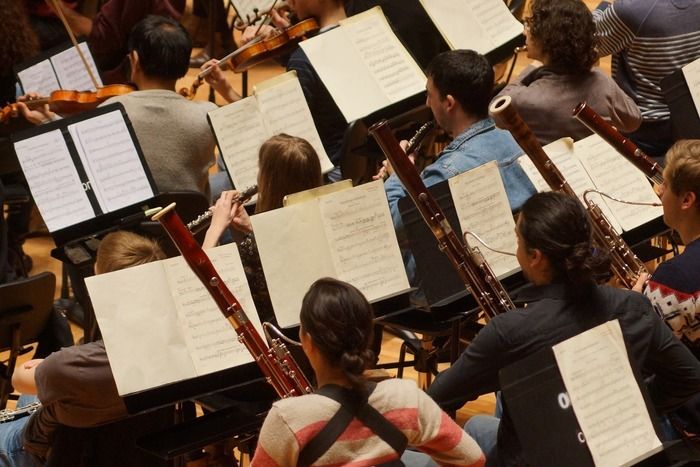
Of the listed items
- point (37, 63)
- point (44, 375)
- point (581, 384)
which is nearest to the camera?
point (581, 384)

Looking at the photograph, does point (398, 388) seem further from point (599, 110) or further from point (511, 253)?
point (599, 110)

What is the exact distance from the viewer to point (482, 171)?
3049 millimetres

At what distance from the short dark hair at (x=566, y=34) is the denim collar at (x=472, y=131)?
44 cm

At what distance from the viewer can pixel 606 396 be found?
2.31 meters

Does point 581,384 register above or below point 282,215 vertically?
below

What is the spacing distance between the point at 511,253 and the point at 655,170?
47 centimetres

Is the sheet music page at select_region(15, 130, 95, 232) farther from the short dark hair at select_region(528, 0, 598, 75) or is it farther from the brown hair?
the short dark hair at select_region(528, 0, 598, 75)

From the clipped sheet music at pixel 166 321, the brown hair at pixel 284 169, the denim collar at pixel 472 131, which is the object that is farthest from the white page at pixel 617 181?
the clipped sheet music at pixel 166 321

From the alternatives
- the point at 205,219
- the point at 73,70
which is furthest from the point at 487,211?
the point at 73,70

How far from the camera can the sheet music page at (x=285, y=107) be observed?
3.69 m

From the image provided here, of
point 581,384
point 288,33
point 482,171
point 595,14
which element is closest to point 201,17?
point 288,33

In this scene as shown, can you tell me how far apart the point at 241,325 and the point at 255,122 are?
1.34m

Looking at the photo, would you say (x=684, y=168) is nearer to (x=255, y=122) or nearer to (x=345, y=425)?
(x=345, y=425)

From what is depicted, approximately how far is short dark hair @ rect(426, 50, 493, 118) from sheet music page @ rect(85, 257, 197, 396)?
48.5 inches
